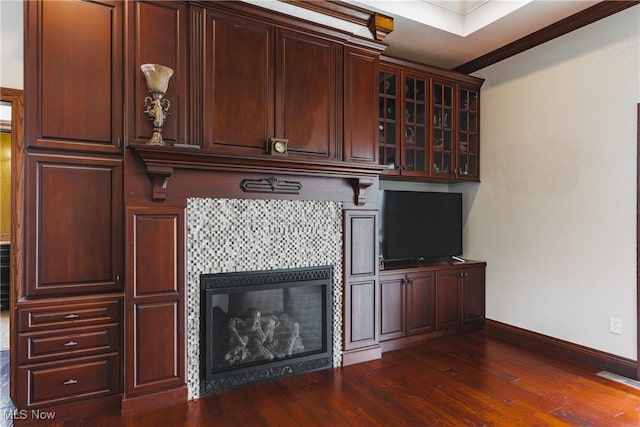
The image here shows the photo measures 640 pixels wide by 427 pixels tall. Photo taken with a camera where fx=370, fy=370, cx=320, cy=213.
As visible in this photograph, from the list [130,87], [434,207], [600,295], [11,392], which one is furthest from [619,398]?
[11,392]

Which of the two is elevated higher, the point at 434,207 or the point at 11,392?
the point at 434,207

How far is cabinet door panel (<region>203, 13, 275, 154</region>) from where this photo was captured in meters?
2.69

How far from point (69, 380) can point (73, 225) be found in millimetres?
989

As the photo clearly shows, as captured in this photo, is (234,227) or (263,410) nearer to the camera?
(263,410)

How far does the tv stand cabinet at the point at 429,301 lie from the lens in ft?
11.8

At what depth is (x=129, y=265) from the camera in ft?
8.02

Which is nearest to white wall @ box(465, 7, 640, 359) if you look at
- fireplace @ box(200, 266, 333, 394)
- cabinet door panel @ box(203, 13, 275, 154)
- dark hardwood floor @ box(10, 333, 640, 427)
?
dark hardwood floor @ box(10, 333, 640, 427)

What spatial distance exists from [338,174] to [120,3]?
6.39 ft

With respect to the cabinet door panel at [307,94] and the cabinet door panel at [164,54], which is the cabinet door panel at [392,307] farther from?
the cabinet door panel at [164,54]

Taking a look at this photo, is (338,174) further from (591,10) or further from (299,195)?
(591,10)

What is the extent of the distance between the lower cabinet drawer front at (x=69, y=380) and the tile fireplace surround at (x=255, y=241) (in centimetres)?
51

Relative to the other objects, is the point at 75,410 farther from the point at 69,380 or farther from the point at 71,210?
the point at 71,210

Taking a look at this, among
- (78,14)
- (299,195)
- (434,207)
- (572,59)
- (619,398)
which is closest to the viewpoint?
(78,14)

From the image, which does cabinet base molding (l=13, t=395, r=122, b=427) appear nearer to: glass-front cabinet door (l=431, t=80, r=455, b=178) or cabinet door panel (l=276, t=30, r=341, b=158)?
cabinet door panel (l=276, t=30, r=341, b=158)
